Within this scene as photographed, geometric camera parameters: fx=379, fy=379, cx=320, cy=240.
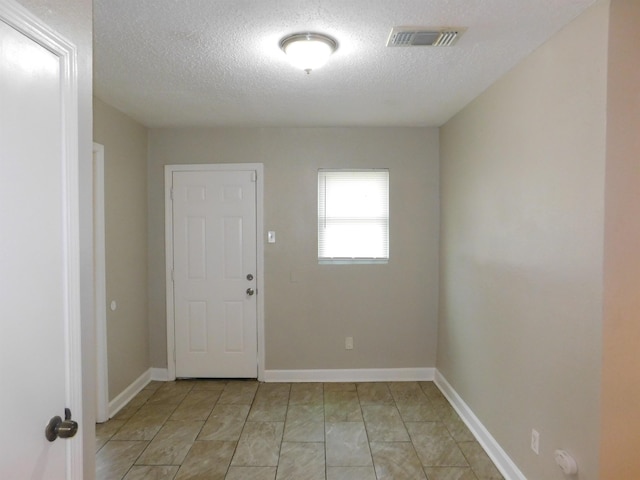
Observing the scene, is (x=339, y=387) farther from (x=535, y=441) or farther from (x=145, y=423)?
(x=535, y=441)

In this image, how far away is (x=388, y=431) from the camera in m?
2.87

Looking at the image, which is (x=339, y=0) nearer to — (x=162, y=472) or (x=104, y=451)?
(x=162, y=472)

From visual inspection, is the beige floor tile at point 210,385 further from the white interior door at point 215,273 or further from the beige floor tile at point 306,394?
the beige floor tile at point 306,394

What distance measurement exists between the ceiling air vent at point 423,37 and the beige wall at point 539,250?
51 cm

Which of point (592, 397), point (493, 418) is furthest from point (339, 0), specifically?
point (493, 418)

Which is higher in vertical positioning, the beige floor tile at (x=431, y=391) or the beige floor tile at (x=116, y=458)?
the beige floor tile at (x=431, y=391)

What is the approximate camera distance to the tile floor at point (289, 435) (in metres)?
2.42

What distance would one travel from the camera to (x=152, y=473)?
2.39 m

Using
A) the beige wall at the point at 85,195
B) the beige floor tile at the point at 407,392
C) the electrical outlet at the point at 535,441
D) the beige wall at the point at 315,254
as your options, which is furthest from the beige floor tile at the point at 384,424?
the beige wall at the point at 85,195

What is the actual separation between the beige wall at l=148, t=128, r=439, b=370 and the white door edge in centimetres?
81

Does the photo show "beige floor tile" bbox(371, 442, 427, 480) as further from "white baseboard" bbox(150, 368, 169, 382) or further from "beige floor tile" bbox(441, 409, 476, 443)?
"white baseboard" bbox(150, 368, 169, 382)

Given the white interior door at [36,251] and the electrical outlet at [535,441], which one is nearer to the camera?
the white interior door at [36,251]

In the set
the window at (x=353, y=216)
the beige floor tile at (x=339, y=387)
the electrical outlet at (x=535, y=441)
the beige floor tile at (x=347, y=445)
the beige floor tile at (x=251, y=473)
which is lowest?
the beige floor tile at (x=251, y=473)

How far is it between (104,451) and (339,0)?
122 inches
